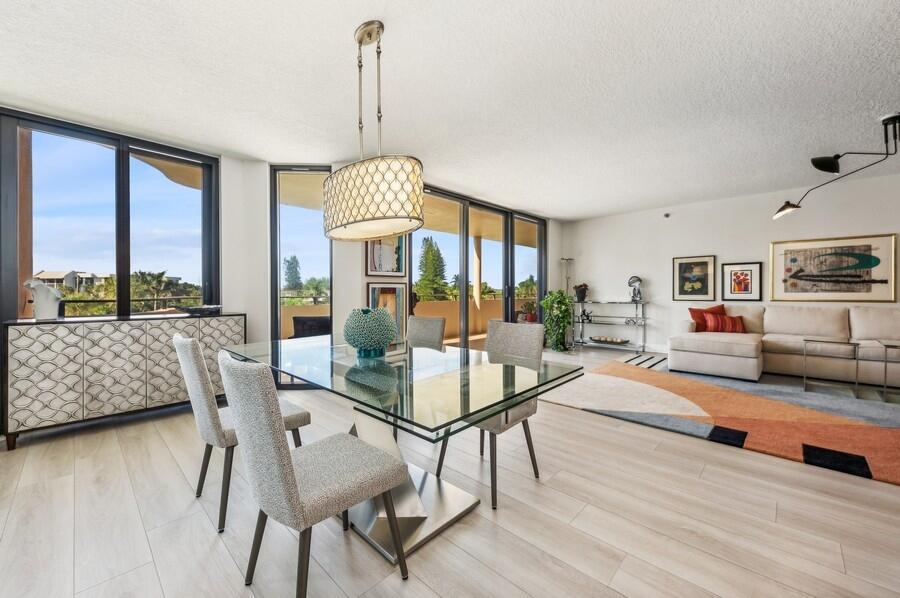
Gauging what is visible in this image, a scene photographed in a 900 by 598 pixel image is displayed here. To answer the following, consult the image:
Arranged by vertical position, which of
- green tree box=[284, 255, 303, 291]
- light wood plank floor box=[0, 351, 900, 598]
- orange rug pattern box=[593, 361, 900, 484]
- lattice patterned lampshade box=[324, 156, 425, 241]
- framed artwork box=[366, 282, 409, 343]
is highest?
lattice patterned lampshade box=[324, 156, 425, 241]

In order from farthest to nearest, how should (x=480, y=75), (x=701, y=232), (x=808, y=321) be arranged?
(x=701, y=232)
(x=808, y=321)
(x=480, y=75)

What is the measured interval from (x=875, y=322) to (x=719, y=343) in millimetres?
1806

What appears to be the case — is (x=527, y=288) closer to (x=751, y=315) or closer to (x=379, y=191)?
(x=751, y=315)

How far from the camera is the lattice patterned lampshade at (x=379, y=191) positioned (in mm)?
1606

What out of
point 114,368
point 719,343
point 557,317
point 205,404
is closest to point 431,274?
point 557,317

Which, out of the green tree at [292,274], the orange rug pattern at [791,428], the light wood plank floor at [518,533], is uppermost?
the green tree at [292,274]


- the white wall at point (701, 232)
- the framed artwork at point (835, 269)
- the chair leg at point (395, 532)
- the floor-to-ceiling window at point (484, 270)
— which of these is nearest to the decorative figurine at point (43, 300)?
the chair leg at point (395, 532)

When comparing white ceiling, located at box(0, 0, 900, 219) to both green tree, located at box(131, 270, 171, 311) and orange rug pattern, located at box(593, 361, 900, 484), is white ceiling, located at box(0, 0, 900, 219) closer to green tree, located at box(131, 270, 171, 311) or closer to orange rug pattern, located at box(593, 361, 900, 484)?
green tree, located at box(131, 270, 171, 311)

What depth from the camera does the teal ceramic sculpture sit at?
7.18 feet

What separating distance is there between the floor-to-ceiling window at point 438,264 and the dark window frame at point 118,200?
2.19 metres

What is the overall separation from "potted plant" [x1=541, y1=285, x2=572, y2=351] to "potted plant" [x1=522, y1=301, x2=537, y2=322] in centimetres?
35

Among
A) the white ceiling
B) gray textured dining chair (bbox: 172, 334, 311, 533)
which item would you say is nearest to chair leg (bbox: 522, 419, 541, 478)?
gray textured dining chair (bbox: 172, 334, 311, 533)

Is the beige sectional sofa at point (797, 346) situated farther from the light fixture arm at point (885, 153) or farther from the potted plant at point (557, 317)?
the potted plant at point (557, 317)

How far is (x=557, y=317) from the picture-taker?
6375 millimetres
